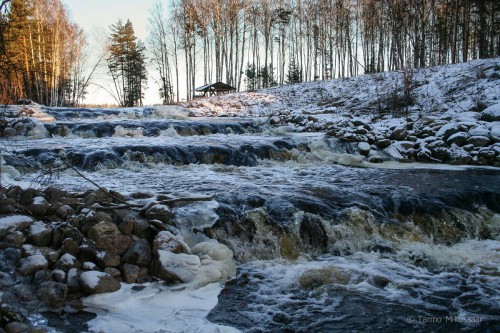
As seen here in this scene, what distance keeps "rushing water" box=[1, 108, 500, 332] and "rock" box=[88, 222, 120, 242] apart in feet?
2.76

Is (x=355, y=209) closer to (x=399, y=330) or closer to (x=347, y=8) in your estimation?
(x=399, y=330)

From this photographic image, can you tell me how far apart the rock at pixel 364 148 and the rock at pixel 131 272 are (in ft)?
27.3

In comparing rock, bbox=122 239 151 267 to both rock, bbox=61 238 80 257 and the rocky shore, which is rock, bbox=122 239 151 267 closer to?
the rocky shore

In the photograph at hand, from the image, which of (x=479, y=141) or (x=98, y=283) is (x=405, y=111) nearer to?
(x=479, y=141)

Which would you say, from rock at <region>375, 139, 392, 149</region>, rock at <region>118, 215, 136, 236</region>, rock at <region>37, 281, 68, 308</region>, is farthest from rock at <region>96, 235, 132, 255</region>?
rock at <region>375, 139, 392, 149</region>

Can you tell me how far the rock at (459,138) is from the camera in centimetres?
995

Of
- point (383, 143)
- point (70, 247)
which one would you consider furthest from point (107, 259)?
point (383, 143)

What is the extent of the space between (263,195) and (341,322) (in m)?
2.84

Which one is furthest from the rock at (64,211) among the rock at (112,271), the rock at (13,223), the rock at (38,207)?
the rock at (112,271)

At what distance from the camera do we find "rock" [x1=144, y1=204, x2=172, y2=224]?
160 inches

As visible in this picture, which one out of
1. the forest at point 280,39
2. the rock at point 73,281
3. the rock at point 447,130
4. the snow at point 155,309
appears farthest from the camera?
the forest at point 280,39

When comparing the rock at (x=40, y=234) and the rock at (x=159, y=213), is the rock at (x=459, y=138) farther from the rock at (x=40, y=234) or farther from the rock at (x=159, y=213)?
the rock at (x=40, y=234)

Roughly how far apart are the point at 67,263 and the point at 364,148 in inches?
349

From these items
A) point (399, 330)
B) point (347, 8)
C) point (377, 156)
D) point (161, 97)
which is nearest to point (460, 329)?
point (399, 330)
